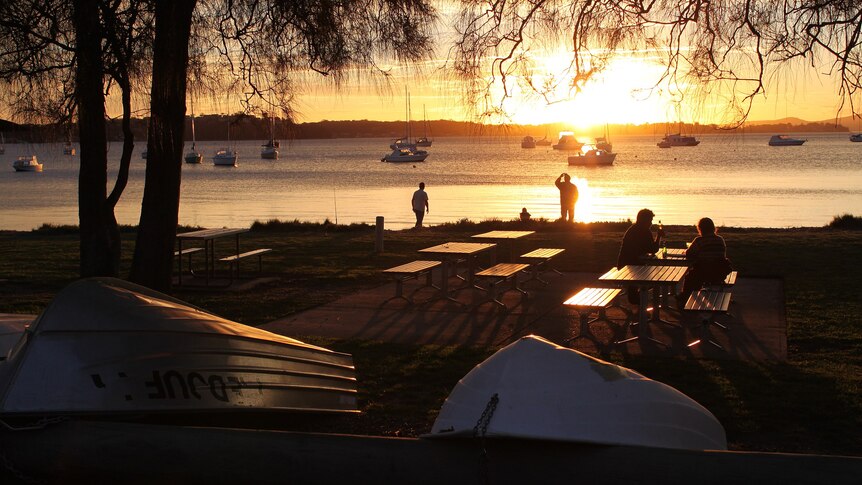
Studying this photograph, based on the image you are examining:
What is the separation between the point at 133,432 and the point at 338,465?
3.23 feet

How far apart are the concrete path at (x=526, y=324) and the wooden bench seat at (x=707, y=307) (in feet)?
0.27

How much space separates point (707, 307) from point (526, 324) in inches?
84.9

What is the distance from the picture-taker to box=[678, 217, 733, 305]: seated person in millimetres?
10109

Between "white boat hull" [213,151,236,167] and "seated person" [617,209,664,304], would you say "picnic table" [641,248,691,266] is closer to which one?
"seated person" [617,209,664,304]

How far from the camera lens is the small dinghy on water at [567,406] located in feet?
12.8

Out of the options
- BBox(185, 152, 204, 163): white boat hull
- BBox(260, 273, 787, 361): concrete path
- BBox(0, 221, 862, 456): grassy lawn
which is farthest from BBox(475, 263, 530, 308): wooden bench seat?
BBox(185, 152, 204, 163): white boat hull

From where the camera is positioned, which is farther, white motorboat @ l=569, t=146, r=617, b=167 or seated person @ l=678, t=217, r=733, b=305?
white motorboat @ l=569, t=146, r=617, b=167

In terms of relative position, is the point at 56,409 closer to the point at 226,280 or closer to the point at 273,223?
the point at 226,280

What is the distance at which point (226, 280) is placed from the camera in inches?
533

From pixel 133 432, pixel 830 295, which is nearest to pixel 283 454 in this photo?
pixel 133 432

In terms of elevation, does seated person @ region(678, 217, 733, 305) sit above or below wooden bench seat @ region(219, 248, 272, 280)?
above


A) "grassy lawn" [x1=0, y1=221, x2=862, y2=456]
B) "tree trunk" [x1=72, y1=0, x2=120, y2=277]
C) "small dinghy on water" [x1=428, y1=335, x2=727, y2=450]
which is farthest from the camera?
"tree trunk" [x1=72, y1=0, x2=120, y2=277]

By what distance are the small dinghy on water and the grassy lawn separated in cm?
155

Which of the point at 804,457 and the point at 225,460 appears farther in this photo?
the point at 225,460
